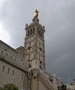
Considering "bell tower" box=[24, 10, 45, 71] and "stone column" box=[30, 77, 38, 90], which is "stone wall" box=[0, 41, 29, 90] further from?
"bell tower" box=[24, 10, 45, 71]

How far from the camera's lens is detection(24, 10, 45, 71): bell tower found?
55900 mm

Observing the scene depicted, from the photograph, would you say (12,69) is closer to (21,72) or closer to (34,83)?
(21,72)

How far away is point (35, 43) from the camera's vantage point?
5750 cm

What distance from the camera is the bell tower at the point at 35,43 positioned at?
55900 mm

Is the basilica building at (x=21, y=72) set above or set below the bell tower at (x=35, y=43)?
below

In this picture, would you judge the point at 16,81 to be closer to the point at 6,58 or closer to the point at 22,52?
the point at 6,58

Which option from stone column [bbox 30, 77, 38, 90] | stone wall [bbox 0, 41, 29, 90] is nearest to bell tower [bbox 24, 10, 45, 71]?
stone column [bbox 30, 77, 38, 90]

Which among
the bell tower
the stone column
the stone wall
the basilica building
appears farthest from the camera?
the bell tower

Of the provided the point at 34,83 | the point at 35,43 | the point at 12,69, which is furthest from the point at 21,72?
the point at 35,43

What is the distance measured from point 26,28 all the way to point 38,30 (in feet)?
21.7

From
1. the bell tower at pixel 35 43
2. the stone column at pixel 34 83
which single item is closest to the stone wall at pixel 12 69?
the stone column at pixel 34 83

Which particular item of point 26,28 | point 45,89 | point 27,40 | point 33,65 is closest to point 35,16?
point 26,28

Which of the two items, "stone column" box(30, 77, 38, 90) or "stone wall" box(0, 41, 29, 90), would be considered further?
"stone column" box(30, 77, 38, 90)

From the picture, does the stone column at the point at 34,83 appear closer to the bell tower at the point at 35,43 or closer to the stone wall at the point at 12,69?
the stone wall at the point at 12,69
